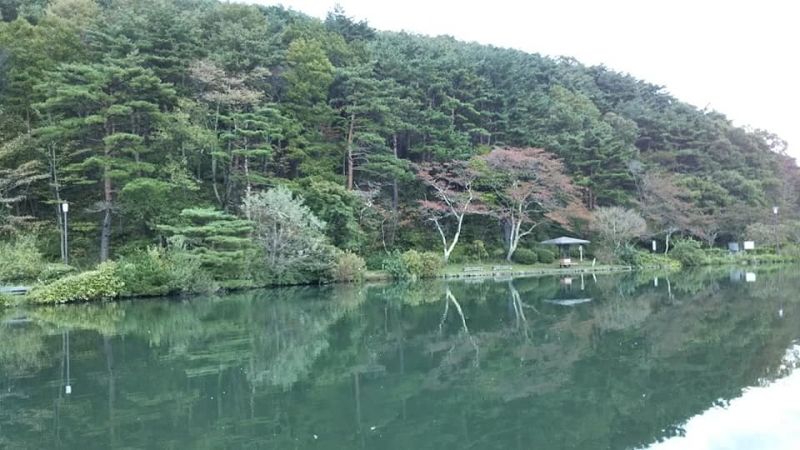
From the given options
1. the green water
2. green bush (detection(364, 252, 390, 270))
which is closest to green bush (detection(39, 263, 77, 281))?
the green water

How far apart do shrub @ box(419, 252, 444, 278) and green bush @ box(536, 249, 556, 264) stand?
7.05 meters

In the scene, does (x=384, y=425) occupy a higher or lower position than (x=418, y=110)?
lower

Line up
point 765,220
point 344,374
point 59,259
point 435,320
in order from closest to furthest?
point 344,374 < point 435,320 < point 59,259 < point 765,220

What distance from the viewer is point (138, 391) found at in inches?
273

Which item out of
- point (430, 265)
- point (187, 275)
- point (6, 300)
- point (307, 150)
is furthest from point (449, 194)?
point (6, 300)

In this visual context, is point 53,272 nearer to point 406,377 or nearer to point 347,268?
point 347,268

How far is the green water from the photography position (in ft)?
17.4

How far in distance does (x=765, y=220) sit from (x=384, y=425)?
3676 cm

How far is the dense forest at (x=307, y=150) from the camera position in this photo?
20.9 meters

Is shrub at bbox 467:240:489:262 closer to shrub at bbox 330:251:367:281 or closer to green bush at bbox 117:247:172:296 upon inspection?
shrub at bbox 330:251:367:281

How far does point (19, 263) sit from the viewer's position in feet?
55.4

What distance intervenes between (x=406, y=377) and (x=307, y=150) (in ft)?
66.8

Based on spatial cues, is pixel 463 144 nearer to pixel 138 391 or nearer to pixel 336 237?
pixel 336 237

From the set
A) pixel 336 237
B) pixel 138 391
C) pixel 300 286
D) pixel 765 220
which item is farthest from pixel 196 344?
pixel 765 220
